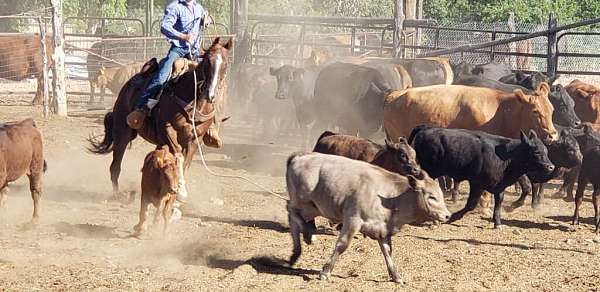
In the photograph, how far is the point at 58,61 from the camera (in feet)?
61.0

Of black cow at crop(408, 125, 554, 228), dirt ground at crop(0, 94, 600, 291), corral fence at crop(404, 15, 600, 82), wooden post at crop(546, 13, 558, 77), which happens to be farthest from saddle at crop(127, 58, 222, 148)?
corral fence at crop(404, 15, 600, 82)

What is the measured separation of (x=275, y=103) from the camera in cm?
1811

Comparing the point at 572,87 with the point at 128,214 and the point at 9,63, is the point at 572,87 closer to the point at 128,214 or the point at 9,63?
the point at 128,214

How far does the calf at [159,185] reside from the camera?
8.89 metres

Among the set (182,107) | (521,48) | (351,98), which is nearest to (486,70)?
(351,98)

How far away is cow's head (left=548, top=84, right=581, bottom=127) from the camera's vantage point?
13133 mm

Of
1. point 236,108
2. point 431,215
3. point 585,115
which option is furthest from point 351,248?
point 236,108

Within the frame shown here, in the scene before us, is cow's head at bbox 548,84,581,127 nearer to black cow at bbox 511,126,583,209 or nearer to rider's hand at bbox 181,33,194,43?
black cow at bbox 511,126,583,209

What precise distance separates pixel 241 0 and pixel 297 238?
1523cm

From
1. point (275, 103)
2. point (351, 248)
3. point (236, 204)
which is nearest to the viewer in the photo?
point (351, 248)

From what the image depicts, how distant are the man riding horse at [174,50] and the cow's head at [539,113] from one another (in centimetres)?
394

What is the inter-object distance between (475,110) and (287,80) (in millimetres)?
5323

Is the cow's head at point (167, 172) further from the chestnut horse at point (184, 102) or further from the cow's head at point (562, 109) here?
the cow's head at point (562, 109)

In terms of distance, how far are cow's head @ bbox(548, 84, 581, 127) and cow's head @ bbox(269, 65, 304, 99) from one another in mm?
4859
